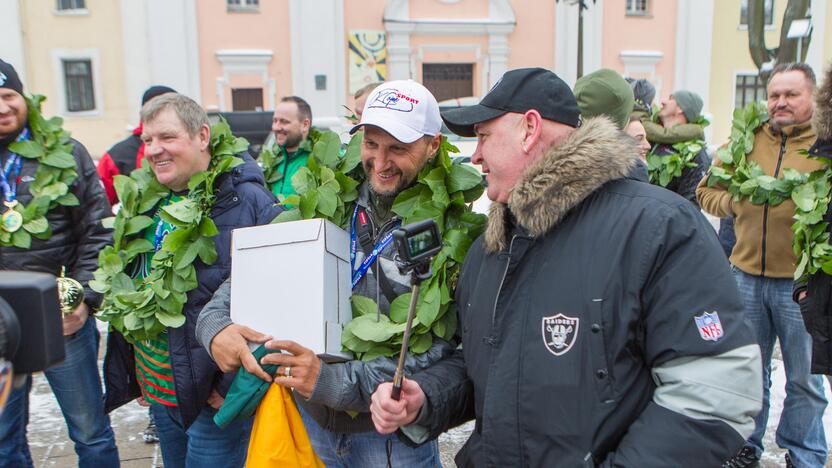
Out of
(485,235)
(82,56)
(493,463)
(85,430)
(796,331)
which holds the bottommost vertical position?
(85,430)

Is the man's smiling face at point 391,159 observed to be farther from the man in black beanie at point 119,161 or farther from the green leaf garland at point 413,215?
the man in black beanie at point 119,161

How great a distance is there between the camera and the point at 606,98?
268 cm

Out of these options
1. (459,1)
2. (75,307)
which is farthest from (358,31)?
(75,307)

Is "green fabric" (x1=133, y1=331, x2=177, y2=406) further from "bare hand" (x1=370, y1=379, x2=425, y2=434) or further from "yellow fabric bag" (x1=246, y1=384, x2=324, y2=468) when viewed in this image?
"bare hand" (x1=370, y1=379, x2=425, y2=434)

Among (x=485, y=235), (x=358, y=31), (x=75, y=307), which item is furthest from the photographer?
(x=358, y=31)

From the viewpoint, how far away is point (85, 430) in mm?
3336

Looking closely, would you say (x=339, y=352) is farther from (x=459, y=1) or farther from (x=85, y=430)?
(x=459, y=1)

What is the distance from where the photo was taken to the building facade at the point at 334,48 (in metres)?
21.6

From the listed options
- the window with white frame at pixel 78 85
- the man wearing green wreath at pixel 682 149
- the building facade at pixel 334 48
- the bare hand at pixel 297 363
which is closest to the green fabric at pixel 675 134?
the man wearing green wreath at pixel 682 149

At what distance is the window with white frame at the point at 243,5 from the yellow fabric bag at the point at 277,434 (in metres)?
22.3

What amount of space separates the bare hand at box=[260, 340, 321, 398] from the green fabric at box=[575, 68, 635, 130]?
138cm

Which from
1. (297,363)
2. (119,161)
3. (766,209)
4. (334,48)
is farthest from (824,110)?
(334,48)

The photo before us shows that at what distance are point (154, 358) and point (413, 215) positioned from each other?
52.7 inches

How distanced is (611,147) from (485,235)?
0.44 m
